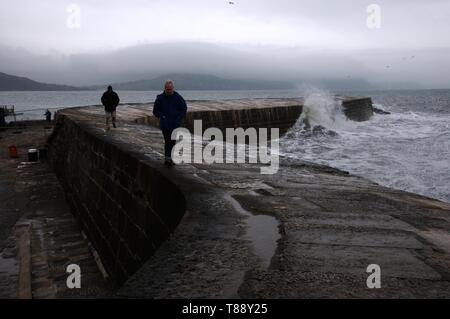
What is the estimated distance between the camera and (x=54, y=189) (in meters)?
11.1

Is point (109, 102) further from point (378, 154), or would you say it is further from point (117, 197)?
point (378, 154)

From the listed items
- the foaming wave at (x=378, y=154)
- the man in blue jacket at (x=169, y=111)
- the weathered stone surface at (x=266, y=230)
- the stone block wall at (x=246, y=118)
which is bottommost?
the foaming wave at (x=378, y=154)

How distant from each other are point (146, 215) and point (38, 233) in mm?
3610

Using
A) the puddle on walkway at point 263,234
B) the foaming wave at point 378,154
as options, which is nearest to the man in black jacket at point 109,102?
the foaming wave at point 378,154

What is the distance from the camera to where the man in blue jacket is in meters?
6.02

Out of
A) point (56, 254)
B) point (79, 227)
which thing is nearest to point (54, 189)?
point (79, 227)

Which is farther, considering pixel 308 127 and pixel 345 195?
pixel 308 127

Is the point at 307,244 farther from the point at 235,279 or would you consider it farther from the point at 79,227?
the point at 79,227

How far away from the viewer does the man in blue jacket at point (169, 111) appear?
602 cm

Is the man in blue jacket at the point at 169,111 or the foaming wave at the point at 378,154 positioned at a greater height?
the man in blue jacket at the point at 169,111

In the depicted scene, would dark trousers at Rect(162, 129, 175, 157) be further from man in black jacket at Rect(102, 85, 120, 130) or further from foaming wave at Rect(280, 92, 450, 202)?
foaming wave at Rect(280, 92, 450, 202)

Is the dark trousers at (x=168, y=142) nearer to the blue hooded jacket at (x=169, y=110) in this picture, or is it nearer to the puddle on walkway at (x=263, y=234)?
the blue hooded jacket at (x=169, y=110)

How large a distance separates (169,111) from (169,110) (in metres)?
0.02

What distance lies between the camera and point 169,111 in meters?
6.09
